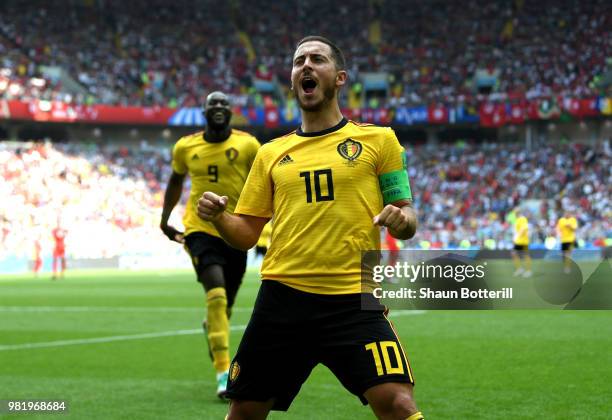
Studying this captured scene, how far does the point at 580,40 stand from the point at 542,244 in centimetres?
1862

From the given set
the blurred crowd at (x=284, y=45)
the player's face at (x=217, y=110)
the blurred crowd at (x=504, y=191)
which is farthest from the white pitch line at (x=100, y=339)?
the blurred crowd at (x=284, y=45)

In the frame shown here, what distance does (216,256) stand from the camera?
8062mm

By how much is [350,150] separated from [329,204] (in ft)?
0.89

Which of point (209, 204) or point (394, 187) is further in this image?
point (394, 187)


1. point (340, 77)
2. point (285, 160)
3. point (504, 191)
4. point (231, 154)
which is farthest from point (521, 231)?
point (285, 160)

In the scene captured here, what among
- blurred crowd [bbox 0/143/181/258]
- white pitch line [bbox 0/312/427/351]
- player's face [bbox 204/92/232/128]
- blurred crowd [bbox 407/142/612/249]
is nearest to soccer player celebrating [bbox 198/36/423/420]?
player's face [bbox 204/92/232/128]

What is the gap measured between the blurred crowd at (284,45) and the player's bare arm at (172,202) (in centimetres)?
4400

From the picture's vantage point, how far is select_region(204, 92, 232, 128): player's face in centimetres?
813

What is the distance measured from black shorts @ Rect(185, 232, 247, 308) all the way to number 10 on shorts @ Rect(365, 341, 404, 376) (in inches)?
155

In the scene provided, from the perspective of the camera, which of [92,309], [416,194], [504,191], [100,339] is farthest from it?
[416,194]

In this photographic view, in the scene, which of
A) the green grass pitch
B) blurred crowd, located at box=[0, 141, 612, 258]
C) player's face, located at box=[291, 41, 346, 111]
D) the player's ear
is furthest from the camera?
blurred crowd, located at box=[0, 141, 612, 258]

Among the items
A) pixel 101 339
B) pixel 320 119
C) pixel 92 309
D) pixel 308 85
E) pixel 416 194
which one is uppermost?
pixel 308 85

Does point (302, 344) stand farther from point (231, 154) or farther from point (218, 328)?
point (231, 154)

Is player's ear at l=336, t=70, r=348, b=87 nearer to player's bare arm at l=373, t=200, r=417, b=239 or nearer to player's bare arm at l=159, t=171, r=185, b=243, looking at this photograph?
player's bare arm at l=373, t=200, r=417, b=239
